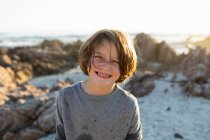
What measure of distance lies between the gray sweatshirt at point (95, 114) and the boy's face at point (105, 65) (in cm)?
12

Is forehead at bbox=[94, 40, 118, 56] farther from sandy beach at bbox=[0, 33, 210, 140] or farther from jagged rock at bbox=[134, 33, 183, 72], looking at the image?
jagged rock at bbox=[134, 33, 183, 72]

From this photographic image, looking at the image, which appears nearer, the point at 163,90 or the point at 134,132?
the point at 134,132

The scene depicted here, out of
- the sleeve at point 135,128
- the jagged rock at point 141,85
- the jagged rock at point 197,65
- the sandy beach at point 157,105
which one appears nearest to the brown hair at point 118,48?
the sleeve at point 135,128

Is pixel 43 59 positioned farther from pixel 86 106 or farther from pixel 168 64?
pixel 86 106

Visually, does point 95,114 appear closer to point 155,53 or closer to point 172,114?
point 172,114

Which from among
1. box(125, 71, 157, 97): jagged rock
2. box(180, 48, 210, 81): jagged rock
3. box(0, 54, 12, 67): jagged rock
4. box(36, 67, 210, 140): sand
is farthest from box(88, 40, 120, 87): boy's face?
box(0, 54, 12, 67): jagged rock

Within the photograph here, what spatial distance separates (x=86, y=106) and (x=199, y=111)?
25.8ft

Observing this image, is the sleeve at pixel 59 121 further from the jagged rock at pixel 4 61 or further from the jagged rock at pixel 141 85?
the jagged rock at pixel 4 61

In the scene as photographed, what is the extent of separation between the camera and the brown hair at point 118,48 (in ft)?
8.00

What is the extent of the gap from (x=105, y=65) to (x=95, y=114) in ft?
1.18

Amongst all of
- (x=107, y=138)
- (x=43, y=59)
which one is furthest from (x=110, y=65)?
(x=43, y=59)

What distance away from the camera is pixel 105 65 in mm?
2457

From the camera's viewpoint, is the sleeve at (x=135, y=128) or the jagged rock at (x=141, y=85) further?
the jagged rock at (x=141, y=85)

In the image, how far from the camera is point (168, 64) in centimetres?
1764
